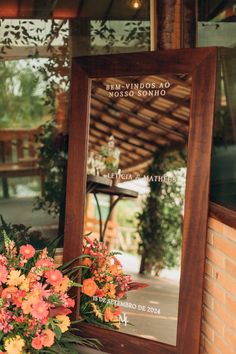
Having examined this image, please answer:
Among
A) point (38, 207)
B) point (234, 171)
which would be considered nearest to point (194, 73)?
point (234, 171)

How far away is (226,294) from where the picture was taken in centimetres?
243

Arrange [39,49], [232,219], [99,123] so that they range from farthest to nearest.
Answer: [39,49] < [99,123] < [232,219]

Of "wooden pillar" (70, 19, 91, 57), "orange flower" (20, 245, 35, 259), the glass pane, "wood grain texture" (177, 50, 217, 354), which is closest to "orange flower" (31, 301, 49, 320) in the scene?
"orange flower" (20, 245, 35, 259)

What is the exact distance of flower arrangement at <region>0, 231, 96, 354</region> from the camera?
2.33 meters

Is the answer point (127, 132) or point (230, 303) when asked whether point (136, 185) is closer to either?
point (127, 132)

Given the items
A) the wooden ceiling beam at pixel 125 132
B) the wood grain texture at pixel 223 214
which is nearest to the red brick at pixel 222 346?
the wood grain texture at pixel 223 214

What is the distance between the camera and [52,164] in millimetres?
4488

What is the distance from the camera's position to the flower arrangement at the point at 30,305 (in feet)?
7.64

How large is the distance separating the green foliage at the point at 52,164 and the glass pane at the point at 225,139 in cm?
162

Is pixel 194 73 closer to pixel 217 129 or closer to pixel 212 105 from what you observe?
pixel 212 105

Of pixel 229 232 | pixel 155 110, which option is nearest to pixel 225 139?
pixel 155 110

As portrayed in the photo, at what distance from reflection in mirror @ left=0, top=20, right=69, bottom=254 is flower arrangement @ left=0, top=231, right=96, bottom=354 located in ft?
3.51

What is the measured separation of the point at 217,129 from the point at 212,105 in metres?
0.55

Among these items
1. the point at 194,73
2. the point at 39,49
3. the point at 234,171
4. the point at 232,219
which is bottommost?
the point at 232,219
